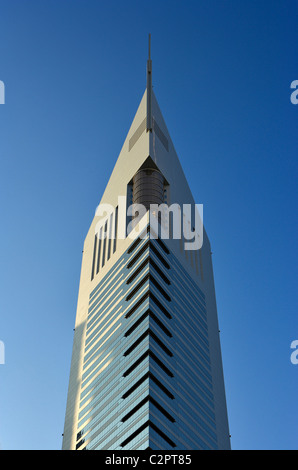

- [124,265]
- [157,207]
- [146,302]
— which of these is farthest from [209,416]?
[157,207]

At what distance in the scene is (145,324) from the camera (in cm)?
11531

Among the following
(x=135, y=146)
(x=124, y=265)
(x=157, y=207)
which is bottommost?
(x=124, y=265)

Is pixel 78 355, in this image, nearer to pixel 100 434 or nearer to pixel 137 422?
pixel 100 434

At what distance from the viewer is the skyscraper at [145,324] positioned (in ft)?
349

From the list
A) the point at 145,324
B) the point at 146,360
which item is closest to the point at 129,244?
the point at 145,324

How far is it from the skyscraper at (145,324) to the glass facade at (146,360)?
0.80ft

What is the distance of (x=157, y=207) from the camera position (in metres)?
143

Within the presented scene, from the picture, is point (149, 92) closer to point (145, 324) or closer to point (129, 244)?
point (129, 244)

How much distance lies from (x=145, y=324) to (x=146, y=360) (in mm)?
8389

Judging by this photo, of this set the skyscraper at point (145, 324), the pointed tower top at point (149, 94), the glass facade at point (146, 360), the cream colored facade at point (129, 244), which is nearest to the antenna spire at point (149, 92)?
the pointed tower top at point (149, 94)

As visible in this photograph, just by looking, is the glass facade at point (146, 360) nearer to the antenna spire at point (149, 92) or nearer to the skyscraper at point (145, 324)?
the skyscraper at point (145, 324)
